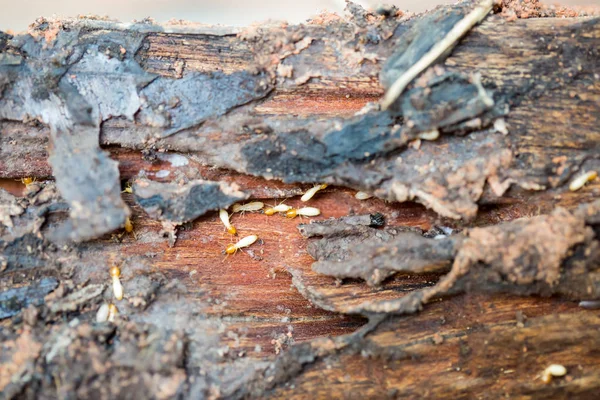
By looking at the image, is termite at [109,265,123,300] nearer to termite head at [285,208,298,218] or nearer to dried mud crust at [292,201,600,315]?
termite head at [285,208,298,218]

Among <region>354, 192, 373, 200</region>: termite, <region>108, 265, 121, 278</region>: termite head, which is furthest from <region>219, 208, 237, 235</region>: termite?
<region>354, 192, 373, 200</region>: termite

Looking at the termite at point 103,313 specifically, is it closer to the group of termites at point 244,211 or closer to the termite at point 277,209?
the group of termites at point 244,211

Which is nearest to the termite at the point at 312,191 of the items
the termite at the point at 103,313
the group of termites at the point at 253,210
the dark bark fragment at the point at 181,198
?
the group of termites at the point at 253,210

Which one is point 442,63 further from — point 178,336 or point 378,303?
point 178,336

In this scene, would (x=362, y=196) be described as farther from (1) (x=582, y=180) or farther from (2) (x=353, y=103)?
(1) (x=582, y=180)

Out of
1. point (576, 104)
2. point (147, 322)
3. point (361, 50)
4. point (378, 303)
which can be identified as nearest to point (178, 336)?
point (147, 322)
